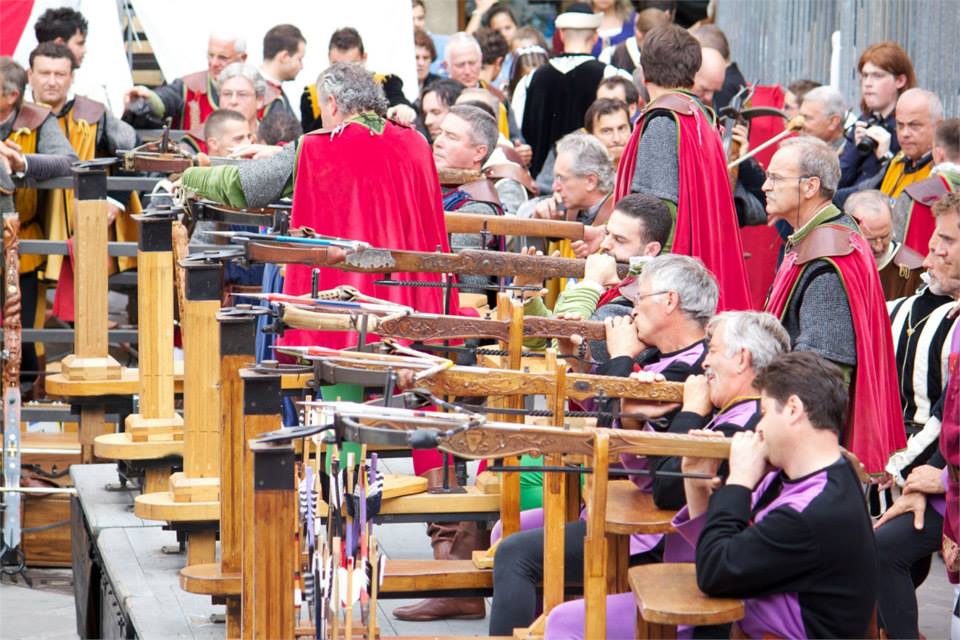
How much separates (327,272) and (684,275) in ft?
5.53

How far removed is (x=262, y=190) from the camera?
5.44 metres

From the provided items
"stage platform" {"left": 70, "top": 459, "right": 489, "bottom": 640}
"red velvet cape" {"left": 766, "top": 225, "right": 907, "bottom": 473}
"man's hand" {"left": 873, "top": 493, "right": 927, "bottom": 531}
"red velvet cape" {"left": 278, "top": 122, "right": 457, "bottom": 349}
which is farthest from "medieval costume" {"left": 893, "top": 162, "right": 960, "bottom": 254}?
"stage platform" {"left": 70, "top": 459, "right": 489, "bottom": 640}

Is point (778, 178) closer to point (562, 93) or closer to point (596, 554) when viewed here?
point (596, 554)

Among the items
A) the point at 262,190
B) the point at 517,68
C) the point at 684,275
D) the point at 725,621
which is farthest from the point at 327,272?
the point at 517,68

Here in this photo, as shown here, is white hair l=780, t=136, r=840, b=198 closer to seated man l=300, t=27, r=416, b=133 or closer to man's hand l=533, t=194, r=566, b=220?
man's hand l=533, t=194, r=566, b=220

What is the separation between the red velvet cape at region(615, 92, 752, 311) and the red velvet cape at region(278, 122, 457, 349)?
28.3 inches

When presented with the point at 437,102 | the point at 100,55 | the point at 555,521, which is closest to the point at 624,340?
the point at 555,521

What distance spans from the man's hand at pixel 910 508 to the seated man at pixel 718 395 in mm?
899

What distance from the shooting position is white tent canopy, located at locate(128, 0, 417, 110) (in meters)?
9.92

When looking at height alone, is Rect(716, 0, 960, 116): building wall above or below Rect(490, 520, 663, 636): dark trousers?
above

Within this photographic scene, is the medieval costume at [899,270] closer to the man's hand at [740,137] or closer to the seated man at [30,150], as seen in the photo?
the man's hand at [740,137]

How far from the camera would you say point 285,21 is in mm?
10133

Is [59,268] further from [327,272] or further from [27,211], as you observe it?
[327,272]

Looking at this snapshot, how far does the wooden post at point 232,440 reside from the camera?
4.12m
